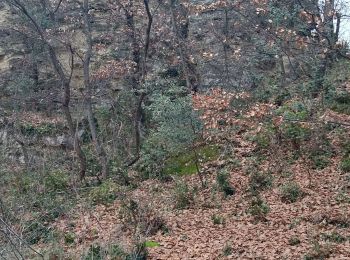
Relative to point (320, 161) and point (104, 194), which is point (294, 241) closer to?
point (320, 161)

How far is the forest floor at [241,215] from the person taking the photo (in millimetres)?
8523

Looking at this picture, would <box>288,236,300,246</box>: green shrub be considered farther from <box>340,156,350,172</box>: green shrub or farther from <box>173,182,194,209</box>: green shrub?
<box>340,156,350,172</box>: green shrub

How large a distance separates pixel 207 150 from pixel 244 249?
6.52 metres

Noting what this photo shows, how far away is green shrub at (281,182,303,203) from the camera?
11094mm

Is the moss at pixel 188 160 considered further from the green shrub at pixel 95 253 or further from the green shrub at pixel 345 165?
the green shrub at pixel 95 253

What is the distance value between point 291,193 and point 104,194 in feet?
16.8

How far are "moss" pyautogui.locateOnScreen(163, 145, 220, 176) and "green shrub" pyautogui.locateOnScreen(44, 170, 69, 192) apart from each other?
303 centimetres

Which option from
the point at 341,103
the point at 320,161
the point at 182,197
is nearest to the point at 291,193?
the point at 320,161

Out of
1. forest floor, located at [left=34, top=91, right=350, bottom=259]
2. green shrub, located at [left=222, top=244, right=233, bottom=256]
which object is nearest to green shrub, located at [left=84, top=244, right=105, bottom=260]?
forest floor, located at [left=34, top=91, right=350, bottom=259]

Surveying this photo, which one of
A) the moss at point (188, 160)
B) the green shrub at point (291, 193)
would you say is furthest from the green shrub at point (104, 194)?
the green shrub at point (291, 193)

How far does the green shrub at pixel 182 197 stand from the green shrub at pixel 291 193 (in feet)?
7.34

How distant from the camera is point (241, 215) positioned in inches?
420

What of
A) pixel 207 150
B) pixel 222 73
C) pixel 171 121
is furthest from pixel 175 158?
pixel 222 73

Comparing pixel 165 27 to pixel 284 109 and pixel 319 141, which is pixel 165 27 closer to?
pixel 284 109
